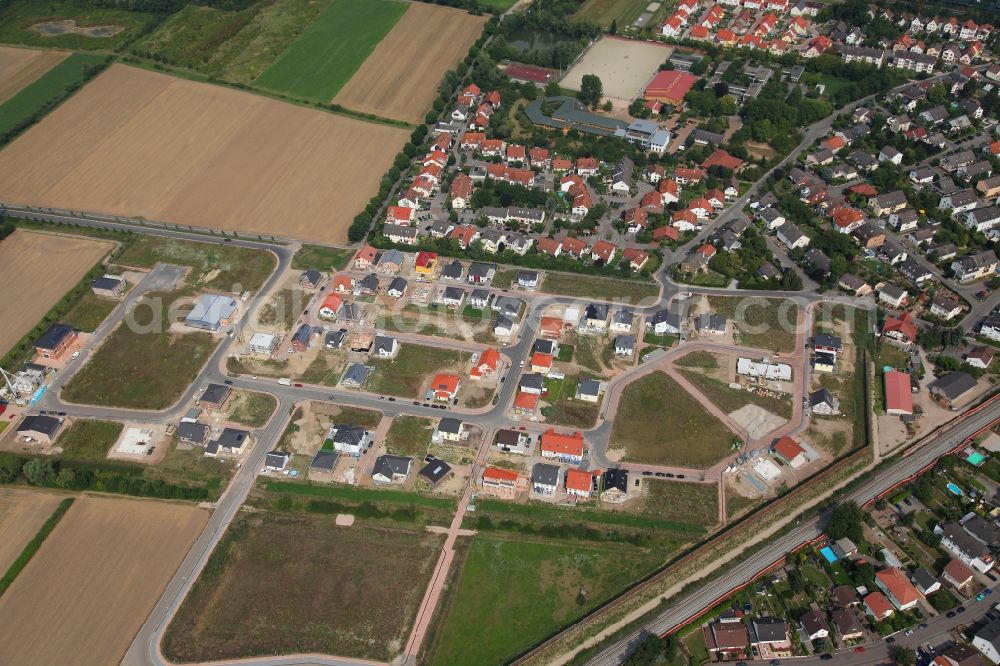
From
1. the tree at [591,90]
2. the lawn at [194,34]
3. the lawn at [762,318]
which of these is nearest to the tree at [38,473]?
the lawn at [762,318]

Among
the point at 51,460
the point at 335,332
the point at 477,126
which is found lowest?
the point at 51,460

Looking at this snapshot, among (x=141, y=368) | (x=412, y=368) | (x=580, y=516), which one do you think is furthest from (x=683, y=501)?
(x=141, y=368)

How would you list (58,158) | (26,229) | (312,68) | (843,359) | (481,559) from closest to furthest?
1. (481,559)
2. (843,359)
3. (26,229)
4. (58,158)
5. (312,68)

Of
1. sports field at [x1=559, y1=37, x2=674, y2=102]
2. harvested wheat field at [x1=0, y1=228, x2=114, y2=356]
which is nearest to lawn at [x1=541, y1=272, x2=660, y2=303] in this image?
sports field at [x1=559, y1=37, x2=674, y2=102]

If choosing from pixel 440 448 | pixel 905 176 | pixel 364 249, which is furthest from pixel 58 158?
pixel 905 176

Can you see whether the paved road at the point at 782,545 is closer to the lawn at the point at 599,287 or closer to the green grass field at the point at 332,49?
the lawn at the point at 599,287

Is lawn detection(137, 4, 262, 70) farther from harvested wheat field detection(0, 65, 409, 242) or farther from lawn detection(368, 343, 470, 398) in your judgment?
lawn detection(368, 343, 470, 398)

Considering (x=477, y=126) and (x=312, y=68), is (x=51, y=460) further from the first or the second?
(x=312, y=68)
